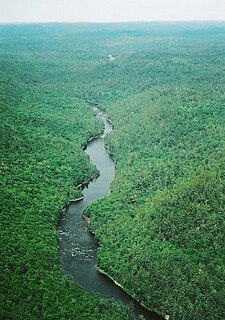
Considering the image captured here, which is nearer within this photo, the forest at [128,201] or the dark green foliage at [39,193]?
the dark green foliage at [39,193]

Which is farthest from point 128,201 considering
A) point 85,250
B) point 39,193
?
point 39,193

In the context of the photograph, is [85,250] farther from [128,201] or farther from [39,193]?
[39,193]

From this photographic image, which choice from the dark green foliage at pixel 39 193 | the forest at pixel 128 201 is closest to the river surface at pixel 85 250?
the forest at pixel 128 201

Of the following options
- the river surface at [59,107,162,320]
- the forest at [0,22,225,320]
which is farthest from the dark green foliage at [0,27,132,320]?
the river surface at [59,107,162,320]

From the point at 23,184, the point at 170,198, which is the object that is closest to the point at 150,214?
the point at 170,198

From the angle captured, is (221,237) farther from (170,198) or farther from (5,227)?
(5,227)

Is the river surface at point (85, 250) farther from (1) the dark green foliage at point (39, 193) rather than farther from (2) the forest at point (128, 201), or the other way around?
(1) the dark green foliage at point (39, 193)
